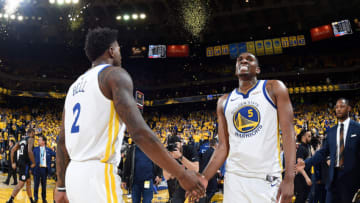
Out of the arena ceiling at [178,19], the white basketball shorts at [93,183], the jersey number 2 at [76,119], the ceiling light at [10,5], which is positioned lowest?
the white basketball shorts at [93,183]

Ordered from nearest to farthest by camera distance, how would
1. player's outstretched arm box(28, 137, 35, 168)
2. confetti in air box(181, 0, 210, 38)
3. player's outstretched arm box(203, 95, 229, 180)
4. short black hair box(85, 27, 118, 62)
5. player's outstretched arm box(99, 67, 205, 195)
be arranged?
player's outstretched arm box(99, 67, 205, 195), short black hair box(85, 27, 118, 62), player's outstretched arm box(203, 95, 229, 180), player's outstretched arm box(28, 137, 35, 168), confetti in air box(181, 0, 210, 38)

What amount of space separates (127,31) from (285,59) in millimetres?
14794

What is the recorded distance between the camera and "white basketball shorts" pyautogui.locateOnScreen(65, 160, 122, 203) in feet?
6.11

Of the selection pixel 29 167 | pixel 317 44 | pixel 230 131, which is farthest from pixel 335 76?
pixel 230 131

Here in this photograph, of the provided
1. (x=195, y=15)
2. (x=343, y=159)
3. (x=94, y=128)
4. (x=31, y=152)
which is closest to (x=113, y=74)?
(x=94, y=128)

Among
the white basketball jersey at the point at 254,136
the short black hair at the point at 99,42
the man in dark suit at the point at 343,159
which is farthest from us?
the man in dark suit at the point at 343,159

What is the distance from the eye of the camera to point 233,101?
3123 millimetres

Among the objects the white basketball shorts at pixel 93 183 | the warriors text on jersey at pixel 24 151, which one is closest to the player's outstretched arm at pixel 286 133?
the white basketball shorts at pixel 93 183

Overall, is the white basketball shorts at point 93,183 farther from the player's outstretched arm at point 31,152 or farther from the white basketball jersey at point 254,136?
the player's outstretched arm at point 31,152

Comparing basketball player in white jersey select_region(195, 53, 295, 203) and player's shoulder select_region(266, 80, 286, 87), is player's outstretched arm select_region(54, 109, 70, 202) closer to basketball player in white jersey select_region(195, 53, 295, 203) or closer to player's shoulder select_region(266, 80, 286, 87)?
basketball player in white jersey select_region(195, 53, 295, 203)

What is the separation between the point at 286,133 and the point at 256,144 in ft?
0.90

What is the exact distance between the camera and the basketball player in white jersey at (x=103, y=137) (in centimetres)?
182

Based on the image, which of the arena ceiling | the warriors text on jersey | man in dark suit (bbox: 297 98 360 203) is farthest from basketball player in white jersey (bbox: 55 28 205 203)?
the arena ceiling

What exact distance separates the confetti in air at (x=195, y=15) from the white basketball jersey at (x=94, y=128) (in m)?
26.0
